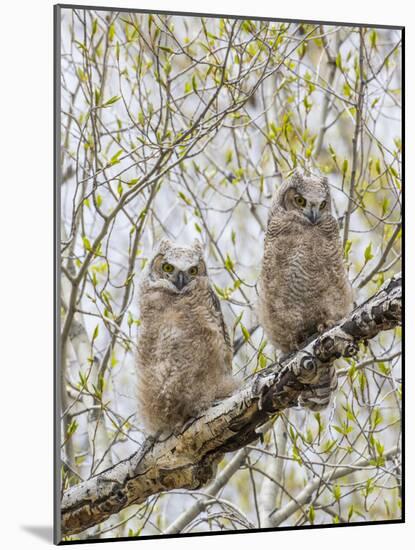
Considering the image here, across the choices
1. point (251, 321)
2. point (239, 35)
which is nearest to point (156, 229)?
point (251, 321)

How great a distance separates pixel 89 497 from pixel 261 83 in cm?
150

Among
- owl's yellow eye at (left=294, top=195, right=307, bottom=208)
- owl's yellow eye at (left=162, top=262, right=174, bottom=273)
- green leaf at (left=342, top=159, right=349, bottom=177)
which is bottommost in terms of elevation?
owl's yellow eye at (left=162, top=262, right=174, bottom=273)

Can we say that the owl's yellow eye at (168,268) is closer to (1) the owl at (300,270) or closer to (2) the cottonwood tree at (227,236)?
(2) the cottonwood tree at (227,236)

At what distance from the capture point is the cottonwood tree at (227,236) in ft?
10.6

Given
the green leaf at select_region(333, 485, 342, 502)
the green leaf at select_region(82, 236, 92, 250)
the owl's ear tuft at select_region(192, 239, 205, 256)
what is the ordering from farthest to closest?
1. the green leaf at select_region(333, 485, 342, 502)
2. the owl's ear tuft at select_region(192, 239, 205, 256)
3. the green leaf at select_region(82, 236, 92, 250)

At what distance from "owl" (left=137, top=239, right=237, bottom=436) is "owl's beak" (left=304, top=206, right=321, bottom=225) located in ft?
1.34

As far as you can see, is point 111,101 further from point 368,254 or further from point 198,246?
point 368,254

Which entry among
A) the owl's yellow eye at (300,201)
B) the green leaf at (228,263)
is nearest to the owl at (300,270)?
the owl's yellow eye at (300,201)

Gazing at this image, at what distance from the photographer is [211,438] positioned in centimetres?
330

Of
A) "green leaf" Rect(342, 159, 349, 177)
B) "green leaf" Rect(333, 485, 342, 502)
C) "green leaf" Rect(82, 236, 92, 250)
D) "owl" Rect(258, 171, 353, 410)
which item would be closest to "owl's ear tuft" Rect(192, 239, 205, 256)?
"owl" Rect(258, 171, 353, 410)

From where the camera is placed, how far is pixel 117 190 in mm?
3254

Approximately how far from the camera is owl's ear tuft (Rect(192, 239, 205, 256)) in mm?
3311

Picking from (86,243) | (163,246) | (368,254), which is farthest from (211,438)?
(368,254)

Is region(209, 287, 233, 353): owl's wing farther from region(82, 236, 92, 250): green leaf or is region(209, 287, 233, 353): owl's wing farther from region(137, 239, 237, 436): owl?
region(82, 236, 92, 250): green leaf
